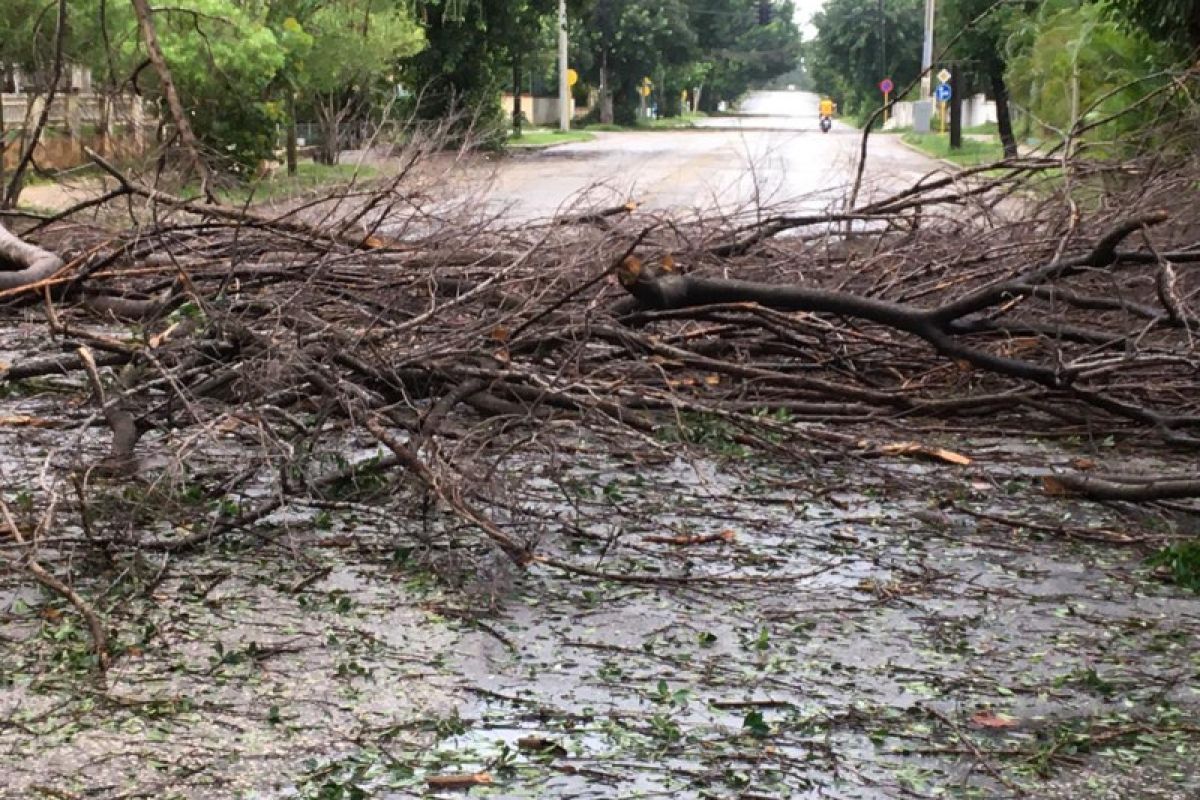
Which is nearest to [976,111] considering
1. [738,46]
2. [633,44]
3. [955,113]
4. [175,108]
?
[633,44]

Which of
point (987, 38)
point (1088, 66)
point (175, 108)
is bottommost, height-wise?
point (175, 108)

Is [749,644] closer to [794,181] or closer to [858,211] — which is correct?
[858,211]

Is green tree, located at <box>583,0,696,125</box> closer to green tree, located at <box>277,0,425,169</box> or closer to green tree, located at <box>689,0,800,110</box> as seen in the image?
green tree, located at <box>689,0,800,110</box>

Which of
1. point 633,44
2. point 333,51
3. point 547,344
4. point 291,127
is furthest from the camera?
point 633,44

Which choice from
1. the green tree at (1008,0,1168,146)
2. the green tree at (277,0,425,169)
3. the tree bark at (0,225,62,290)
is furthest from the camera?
the green tree at (277,0,425,169)

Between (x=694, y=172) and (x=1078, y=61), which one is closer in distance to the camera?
(x=1078, y=61)

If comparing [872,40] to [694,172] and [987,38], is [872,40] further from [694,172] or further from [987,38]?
[694,172]

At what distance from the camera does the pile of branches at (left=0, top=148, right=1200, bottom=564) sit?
19.6 feet

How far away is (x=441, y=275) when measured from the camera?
711 cm

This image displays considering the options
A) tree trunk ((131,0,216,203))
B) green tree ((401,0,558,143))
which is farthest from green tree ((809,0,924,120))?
tree trunk ((131,0,216,203))

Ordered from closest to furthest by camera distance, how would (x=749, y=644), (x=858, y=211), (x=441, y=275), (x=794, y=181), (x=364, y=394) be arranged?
(x=749, y=644)
(x=364, y=394)
(x=441, y=275)
(x=858, y=211)
(x=794, y=181)

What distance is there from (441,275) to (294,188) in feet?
7.09

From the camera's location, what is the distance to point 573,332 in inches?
258

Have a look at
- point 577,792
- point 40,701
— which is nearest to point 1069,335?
point 577,792
